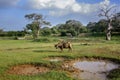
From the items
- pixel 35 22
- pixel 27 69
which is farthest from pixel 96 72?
pixel 35 22

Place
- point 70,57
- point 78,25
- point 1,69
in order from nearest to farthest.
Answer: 1. point 1,69
2. point 70,57
3. point 78,25

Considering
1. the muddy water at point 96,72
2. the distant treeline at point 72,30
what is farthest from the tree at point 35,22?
the muddy water at point 96,72

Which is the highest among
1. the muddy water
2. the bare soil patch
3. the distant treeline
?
the distant treeline

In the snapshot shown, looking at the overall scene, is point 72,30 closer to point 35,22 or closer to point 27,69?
point 35,22

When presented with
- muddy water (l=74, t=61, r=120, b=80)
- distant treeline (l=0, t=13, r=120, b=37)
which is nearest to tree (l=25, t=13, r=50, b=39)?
distant treeline (l=0, t=13, r=120, b=37)

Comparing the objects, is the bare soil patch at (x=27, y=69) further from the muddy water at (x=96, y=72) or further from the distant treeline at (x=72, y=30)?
the distant treeline at (x=72, y=30)

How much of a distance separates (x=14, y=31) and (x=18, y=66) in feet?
220

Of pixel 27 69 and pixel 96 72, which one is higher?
pixel 27 69

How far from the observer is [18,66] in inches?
685

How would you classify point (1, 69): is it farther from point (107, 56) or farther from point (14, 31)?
point (14, 31)

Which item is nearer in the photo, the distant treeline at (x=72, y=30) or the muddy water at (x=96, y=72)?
the muddy water at (x=96, y=72)

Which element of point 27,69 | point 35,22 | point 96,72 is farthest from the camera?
point 35,22

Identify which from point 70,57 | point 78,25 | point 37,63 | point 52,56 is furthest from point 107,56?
point 78,25

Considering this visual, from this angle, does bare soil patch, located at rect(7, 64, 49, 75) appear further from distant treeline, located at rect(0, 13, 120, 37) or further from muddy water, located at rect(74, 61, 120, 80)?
distant treeline, located at rect(0, 13, 120, 37)
